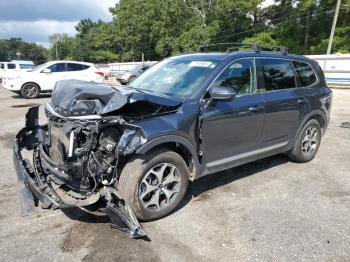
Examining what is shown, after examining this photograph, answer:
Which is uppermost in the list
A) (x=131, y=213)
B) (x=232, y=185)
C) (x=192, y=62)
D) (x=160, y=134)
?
(x=192, y=62)

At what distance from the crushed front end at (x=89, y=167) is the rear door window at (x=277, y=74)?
7.65ft

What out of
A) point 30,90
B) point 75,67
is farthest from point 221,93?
point 75,67

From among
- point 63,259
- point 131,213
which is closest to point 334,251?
point 131,213

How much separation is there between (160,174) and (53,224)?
1.29m

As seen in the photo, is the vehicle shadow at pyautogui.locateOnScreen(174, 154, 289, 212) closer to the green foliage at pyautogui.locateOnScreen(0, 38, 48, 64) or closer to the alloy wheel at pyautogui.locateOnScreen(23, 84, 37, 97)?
the alloy wheel at pyautogui.locateOnScreen(23, 84, 37, 97)

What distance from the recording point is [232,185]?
15.7 ft

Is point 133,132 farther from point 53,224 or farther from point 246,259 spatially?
point 246,259

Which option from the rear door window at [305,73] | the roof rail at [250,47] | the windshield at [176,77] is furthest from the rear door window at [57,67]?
the rear door window at [305,73]

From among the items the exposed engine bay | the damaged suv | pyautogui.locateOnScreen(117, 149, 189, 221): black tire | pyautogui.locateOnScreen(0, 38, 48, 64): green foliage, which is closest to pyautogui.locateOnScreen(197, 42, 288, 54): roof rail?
the damaged suv

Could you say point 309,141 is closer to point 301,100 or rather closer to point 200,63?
point 301,100

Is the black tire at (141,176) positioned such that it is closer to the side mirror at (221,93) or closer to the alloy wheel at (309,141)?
the side mirror at (221,93)

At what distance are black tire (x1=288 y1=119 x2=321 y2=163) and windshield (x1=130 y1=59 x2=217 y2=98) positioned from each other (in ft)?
7.52

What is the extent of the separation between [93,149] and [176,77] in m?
1.61

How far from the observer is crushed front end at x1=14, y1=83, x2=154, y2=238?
3.26 metres
